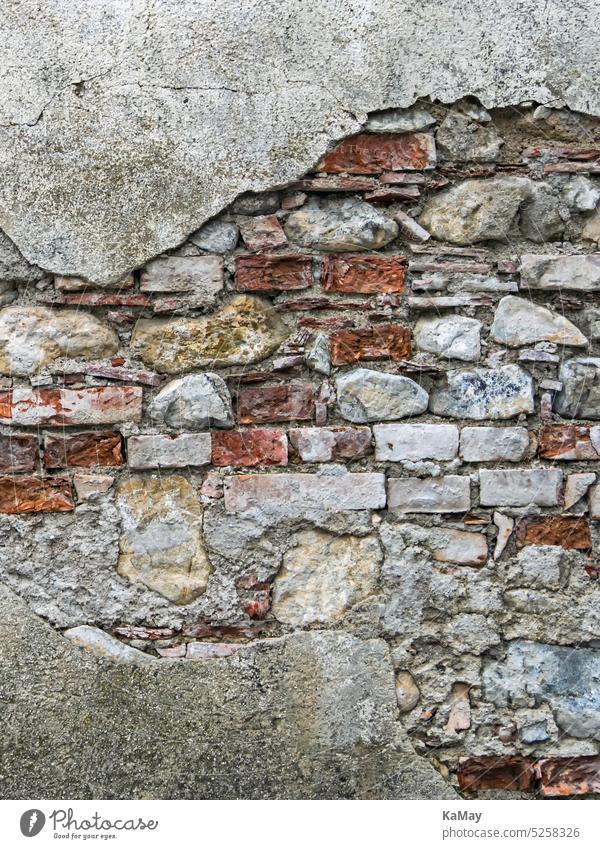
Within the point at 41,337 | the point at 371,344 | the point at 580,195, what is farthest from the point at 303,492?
the point at 580,195

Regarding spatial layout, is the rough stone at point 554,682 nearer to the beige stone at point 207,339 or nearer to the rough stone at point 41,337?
the beige stone at point 207,339

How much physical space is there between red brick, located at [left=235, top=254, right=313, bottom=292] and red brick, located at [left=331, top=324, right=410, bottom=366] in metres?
0.16

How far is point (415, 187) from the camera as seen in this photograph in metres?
1.88

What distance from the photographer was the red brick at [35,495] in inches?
72.6

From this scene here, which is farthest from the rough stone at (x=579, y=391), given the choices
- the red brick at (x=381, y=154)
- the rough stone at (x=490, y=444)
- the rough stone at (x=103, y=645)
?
the rough stone at (x=103, y=645)

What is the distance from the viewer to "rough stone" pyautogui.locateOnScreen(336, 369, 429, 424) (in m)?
1.87

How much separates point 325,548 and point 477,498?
36cm

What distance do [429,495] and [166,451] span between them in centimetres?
60

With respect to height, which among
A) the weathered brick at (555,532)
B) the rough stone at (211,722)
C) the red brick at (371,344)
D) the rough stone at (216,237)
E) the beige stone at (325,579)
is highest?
the rough stone at (216,237)

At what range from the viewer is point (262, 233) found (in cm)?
186

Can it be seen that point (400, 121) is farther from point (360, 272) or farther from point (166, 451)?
point (166, 451)

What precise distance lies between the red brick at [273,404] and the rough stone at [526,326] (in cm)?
47
